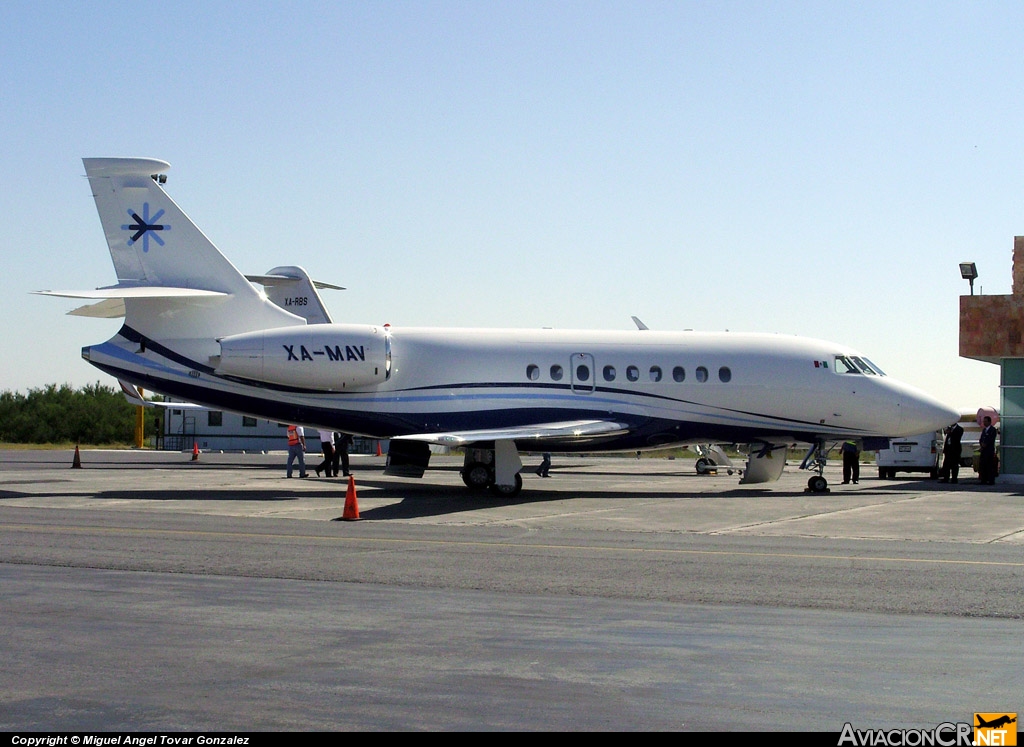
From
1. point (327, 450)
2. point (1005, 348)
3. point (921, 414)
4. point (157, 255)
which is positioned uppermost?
point (157, 255)

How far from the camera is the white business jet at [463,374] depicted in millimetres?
23719

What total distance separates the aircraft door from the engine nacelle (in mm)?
3949

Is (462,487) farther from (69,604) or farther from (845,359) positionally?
(69,604)

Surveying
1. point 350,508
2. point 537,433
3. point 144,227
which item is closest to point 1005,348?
point 537,433

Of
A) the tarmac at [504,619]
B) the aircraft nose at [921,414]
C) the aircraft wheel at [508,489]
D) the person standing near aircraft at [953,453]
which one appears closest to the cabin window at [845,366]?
the aircraft nose at [921,414]

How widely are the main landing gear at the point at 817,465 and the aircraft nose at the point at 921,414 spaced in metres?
1.83

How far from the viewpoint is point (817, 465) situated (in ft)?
85.7

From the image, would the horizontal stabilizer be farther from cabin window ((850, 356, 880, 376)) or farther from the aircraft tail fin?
cabin window ((850, 356, 880, 376))

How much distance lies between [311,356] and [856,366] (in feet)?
39.9

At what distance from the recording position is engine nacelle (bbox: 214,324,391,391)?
23641 millimetres

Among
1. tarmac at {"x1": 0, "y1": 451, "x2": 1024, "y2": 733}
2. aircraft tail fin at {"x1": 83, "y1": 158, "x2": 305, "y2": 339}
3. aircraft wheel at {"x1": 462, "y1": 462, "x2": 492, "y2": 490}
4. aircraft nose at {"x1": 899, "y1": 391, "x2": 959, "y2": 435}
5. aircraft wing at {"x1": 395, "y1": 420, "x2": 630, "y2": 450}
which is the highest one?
aircraft tail fin at {"x1": 83, "y1": 158, "x2": 305, "y2": 339}

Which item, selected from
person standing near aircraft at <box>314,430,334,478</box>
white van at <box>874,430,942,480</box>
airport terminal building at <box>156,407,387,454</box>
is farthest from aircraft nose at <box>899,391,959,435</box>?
airport terminal building at <box>156,407,387,454</box>

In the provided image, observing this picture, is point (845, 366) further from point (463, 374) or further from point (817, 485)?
point (463, 374)

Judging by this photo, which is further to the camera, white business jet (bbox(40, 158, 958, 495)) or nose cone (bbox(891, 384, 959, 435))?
nose cone (bbox(891, 384, 959, 435))
